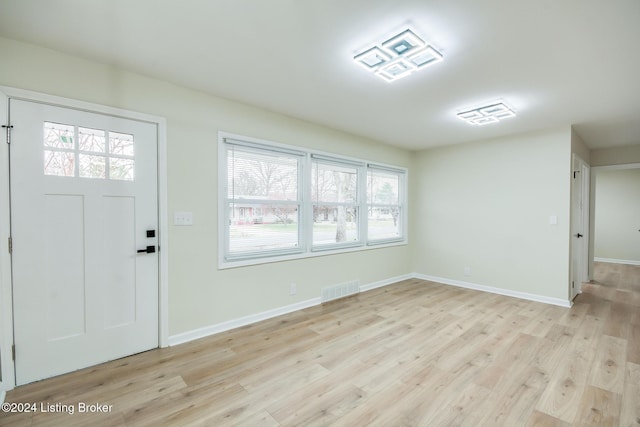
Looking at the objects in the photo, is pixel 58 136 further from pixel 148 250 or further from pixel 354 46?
pixel 354 46

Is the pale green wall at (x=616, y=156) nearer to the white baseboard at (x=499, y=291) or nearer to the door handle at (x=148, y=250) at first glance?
the white baseboard at (x=499, y=291)

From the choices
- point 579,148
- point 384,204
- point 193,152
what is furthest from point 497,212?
point 193,152

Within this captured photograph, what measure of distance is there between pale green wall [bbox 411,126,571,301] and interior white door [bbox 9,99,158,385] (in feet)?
15.4

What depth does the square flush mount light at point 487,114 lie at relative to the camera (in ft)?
10.8

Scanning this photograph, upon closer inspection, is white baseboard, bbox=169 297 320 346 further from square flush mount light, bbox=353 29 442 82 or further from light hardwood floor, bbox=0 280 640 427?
square flush mount light, bbox=353 29 442 82

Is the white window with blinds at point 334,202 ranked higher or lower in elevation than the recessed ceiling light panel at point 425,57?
lower

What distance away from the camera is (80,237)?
7.71ft

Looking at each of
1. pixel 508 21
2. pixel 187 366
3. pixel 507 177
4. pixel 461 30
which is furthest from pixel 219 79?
pixel 507 177

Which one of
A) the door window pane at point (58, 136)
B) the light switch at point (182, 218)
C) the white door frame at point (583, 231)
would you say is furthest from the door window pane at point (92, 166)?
the white door frame at point (583, 231)

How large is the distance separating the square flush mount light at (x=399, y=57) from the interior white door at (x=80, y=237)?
6.86ft

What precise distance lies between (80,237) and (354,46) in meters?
2.69

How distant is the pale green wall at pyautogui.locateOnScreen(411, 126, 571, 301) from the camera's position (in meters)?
4.09

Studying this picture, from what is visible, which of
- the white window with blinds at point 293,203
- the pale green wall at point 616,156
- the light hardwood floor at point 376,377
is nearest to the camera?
the light hardwood floor at point 376,377

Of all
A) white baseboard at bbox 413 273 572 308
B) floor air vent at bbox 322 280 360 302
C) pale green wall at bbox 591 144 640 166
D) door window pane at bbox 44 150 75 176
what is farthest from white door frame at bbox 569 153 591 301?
door window pane at bbox 44 150 75 176
